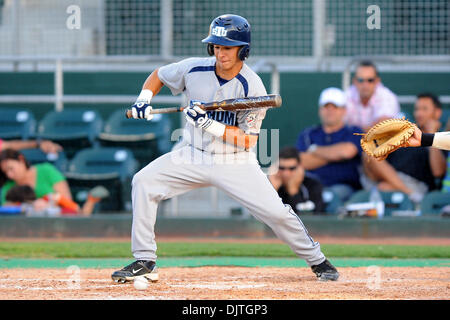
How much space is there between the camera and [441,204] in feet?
27.8

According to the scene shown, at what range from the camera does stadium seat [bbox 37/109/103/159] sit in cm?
962

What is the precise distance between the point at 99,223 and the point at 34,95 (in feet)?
9.93

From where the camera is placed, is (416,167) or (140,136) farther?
(140,136)

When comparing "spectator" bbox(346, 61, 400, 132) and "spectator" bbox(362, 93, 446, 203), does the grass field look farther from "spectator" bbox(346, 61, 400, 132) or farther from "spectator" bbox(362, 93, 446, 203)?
"spectator" bbox(346, 61, 400, 132)

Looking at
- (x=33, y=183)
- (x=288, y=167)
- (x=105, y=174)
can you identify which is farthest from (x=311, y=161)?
(x=33, y=183)

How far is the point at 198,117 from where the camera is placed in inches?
205

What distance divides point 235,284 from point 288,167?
3026 mm

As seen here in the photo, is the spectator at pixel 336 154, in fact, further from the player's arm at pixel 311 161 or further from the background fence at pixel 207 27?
the background fence at pixel 207 27

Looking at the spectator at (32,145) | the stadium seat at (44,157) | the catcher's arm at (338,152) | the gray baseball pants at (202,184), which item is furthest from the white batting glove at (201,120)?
the spectator at (32,145)

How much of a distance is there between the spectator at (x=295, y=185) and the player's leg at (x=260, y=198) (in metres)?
2.80

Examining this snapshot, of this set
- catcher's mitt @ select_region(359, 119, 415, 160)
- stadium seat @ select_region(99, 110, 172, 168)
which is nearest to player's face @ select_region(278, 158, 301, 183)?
stadium seat @ select_region(99, 110, 172, 168)

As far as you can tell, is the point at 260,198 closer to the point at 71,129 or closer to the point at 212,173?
the point at 212,173

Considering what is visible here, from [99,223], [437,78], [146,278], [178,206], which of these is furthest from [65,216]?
[437,78]

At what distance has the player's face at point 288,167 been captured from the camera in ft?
27.1
